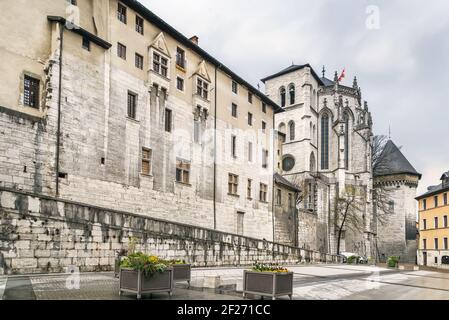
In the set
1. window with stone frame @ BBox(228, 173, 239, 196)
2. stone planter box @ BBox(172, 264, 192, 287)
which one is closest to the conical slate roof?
window with stone frame @ BBox(228, 173, 239, 196)

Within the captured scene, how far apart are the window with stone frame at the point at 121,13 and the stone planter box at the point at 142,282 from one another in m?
20.1

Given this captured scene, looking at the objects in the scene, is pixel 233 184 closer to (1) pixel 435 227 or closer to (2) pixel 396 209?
(1) pixel 435 227

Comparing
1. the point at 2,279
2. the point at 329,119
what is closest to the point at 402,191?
the point at 329,119

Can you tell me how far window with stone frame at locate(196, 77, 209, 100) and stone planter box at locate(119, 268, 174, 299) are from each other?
23545mm

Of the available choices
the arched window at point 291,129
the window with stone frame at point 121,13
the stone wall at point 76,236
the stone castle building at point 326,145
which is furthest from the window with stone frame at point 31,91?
the arched window at point 291,129

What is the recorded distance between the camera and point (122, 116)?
26.2 metres

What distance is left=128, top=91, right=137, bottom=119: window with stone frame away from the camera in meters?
27.1

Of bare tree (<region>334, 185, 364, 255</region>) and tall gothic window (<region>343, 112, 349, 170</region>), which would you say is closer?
bare tree (<region>334, 185, 364, 255</region>)

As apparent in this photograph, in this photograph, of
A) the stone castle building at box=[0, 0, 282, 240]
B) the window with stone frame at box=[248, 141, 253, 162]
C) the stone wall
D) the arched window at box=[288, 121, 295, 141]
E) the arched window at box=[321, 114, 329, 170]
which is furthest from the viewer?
the arched window at box=[321, 114, 329, 170]

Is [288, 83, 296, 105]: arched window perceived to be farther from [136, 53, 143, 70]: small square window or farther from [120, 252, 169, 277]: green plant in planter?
[120, 252, 169, 277]: green plant in planter

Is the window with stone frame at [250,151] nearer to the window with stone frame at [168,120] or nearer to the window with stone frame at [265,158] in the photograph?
the window with stone frame at [265,158]

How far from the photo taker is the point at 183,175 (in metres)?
30.9

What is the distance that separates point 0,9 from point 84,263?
513 inches

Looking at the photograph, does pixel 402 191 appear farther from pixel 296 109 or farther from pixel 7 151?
pixel 7 151
